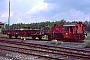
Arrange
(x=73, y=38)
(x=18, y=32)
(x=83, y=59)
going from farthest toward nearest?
(x=18, y=32)
(x=73, y=38)
(x=83, y=59)

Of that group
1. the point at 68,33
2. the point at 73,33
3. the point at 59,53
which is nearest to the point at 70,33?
the point at 68,33

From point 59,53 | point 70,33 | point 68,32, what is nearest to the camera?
point 59,53

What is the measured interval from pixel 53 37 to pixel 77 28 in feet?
10.8

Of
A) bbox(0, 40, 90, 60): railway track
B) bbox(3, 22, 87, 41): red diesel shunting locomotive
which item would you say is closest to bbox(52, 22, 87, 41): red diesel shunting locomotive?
bbox(3, 22, 87, 41): red diesel shunting locomotive

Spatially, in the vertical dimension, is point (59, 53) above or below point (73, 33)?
below

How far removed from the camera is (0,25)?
6506cm

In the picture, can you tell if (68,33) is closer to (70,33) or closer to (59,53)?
(70,33)

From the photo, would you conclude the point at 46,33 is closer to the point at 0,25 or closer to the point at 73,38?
the point at 73,38

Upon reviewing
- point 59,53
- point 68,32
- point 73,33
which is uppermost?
point 68,32

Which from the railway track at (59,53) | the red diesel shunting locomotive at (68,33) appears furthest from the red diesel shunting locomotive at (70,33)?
the railway track at (59,53)

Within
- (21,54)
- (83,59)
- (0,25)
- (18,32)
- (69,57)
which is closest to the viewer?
(83,59)

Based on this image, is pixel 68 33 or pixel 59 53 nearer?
pixel 59 53

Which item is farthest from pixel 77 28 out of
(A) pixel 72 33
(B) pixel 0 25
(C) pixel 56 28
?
(B) pixel 0 25

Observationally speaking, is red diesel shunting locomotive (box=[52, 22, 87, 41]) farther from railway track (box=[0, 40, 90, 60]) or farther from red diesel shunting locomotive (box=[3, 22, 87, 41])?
railway track (box=[0, 40, 90, 60])
